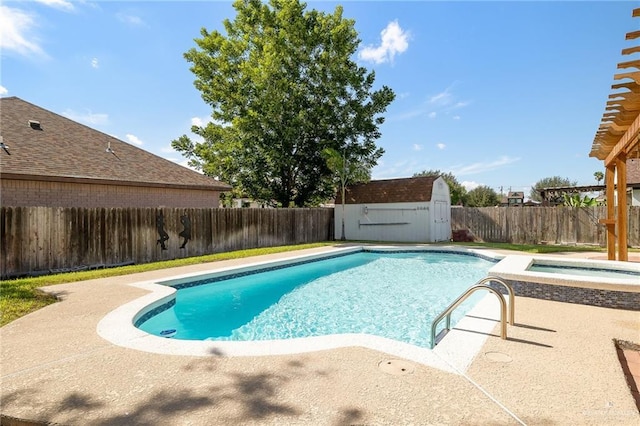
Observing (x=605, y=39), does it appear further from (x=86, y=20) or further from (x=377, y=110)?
(x=86, y=20)

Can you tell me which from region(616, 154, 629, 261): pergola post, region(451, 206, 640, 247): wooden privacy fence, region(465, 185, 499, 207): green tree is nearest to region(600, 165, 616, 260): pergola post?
region(616, 154, 629, 261): pergola post

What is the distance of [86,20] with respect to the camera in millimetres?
10531

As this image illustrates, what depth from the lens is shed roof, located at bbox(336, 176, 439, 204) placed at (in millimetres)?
18111

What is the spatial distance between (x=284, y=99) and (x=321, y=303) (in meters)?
15.3

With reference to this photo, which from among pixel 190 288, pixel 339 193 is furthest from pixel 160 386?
pixel 339 193

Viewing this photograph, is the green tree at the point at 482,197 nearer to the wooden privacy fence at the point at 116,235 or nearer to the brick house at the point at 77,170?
the wooden privacy fence at the point at 116,235

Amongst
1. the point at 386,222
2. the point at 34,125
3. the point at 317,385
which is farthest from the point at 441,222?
the point at 34,125

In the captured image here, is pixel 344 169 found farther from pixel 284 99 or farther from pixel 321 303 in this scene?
pixel 321 303

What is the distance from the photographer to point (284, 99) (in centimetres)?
1994

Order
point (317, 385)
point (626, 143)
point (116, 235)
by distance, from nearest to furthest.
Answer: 1. point (317, 385)
2. point (626, 143)
3. point (116, 235)

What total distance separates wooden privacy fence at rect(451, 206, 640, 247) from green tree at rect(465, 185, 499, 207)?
1447 inches

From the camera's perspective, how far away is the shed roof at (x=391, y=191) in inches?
713

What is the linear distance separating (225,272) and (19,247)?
5.26 meters

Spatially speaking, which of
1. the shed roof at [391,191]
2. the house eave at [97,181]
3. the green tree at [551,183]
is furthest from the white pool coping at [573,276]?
the green tree at [551,183]
